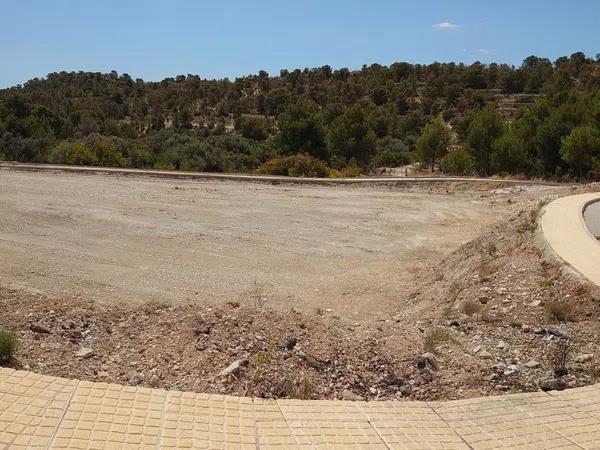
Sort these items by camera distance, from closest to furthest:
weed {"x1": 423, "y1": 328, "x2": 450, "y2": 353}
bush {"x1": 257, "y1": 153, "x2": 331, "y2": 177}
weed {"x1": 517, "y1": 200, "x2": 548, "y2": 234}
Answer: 1. weed {"x1": 423, "y1": 328, "x2": 450, "y2": 353}
2. weed {"x1": 517, "y1": 200, "x2": 548, "y2": 234}
3. bush {"x1": 257, "y1": 153, "x2": 331, "y2": 177}

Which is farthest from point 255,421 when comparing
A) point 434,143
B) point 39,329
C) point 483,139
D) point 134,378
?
point 434,143

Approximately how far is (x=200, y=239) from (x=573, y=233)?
9.03 metres

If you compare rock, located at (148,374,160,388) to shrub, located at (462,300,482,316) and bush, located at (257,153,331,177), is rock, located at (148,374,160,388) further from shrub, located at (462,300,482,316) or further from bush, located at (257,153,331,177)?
bush, located at (257,153,331,177)

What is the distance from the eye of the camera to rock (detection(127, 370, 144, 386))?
6716 millimetres

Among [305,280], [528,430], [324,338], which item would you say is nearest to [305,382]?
[324,338]

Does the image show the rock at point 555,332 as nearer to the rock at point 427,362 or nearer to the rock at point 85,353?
the rock at point 427,362

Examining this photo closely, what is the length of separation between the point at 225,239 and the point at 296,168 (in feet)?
46.6

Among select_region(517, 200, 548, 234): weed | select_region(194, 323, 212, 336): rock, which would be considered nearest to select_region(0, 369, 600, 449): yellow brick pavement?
select_region(194, 323, 212, 336): rock

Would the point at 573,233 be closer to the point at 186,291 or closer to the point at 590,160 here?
the point at 186,291

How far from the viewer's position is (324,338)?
8.12m

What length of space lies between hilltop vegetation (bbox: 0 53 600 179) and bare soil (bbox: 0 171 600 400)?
39.5 ft

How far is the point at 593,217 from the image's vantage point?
1556 centimetres

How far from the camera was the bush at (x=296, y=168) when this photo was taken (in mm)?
29547

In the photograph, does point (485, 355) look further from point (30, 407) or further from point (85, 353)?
point (30, 407)
